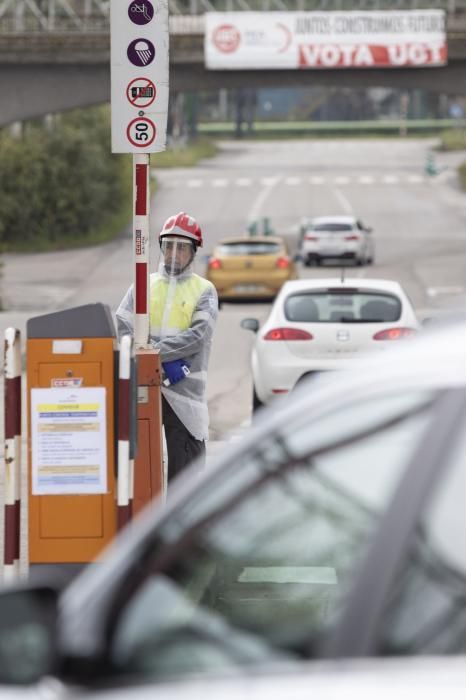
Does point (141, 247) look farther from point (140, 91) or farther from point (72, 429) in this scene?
point (72, 429)

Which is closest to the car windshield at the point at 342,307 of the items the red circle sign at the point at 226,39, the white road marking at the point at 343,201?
the red circle sign at the point at 226,39

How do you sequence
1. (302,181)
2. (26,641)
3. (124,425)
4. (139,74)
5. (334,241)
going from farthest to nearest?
(302,181) < (334,241) < (139,74) < (124,425) < (26,641)

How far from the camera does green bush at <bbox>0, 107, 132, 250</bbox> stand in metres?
60.4

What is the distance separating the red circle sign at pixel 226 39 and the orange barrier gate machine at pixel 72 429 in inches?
1765

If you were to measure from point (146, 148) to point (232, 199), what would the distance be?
71.6 m

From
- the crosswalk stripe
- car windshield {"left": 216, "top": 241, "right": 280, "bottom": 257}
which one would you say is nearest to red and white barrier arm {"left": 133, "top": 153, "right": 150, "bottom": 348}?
car windshield {"left": 216, "top": 241, "right": 280, "bottom": 257}

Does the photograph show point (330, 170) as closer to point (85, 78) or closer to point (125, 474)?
point (85, 78)

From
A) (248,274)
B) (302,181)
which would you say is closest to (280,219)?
(302,181)

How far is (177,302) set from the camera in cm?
907

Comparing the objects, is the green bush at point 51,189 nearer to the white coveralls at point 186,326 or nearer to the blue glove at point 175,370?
the white coveralls at point 186,326

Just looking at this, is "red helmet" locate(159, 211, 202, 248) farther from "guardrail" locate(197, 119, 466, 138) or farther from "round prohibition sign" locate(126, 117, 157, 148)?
"guardrail" locate(197, 119, 466, 138)

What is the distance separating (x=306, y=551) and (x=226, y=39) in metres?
49.8

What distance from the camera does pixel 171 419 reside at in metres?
9.06

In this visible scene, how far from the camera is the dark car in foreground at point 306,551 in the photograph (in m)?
2.66
